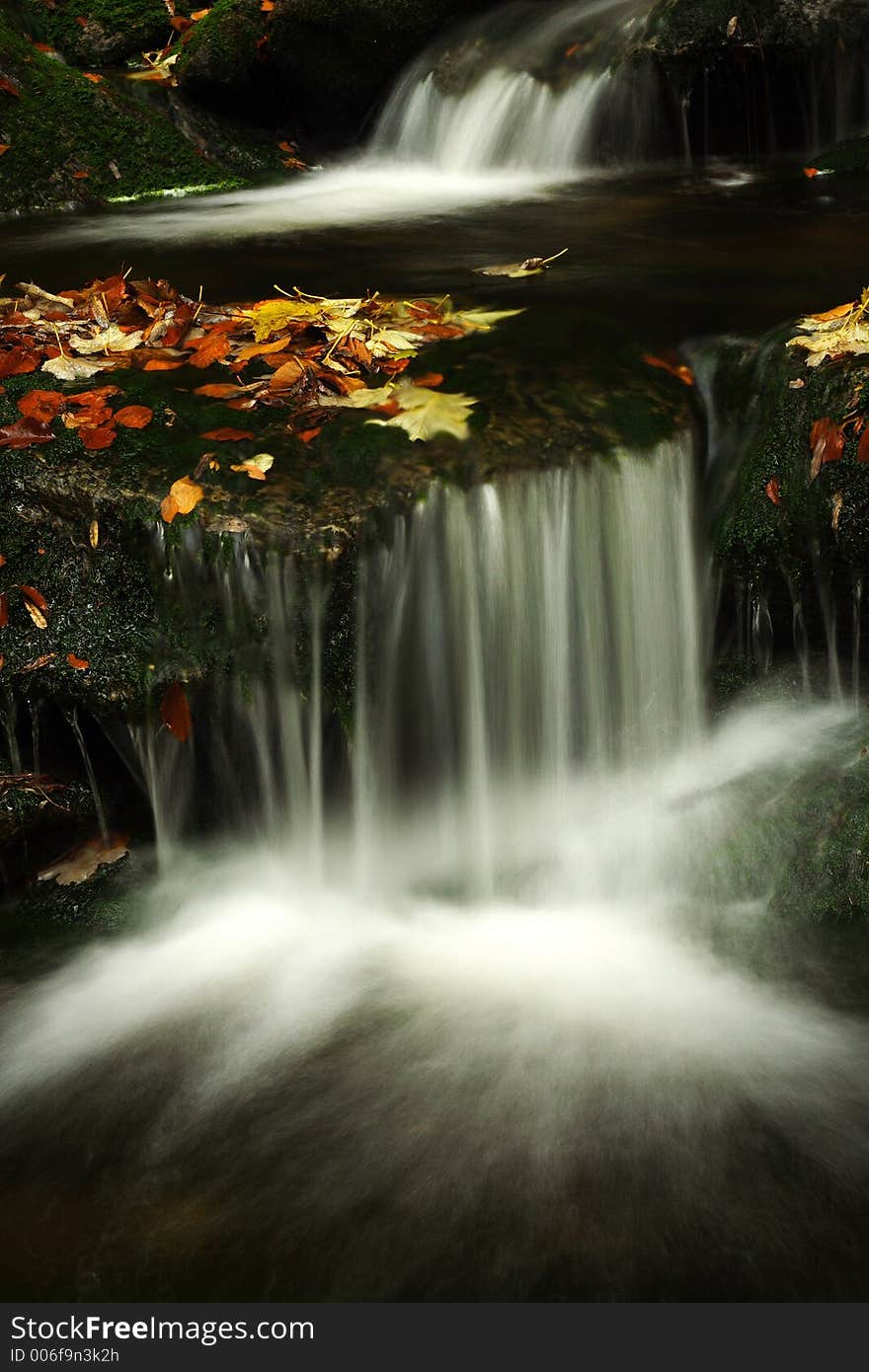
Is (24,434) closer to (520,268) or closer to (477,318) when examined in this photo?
(477,318)

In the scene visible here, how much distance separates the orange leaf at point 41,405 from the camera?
3.72 m

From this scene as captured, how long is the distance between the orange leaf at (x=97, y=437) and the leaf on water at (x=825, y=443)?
213 cm

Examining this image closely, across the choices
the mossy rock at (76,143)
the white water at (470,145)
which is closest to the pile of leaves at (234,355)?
the white water at (470,145)

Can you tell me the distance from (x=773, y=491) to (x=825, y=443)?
8.2 inches

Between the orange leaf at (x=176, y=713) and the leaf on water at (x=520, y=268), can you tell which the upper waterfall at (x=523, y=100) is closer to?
the leaf on water at (x=520, y=268)

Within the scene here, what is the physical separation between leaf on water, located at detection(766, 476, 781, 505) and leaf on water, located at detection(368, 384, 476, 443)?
3.16ft

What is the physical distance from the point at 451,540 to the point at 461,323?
132 centimetres

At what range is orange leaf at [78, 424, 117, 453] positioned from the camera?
358 centimetres

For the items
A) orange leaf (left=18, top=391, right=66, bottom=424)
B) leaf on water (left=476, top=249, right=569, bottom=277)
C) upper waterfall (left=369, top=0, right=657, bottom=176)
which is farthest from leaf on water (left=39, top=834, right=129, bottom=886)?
upper waterfall (left=369, top=0, right=657, bottom=176)

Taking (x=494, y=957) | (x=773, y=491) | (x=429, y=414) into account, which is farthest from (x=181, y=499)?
(x=773, y=491)

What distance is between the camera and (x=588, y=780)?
12.6 ft

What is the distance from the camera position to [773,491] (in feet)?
12.3

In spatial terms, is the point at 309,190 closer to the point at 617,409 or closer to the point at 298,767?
the point at 617,409
